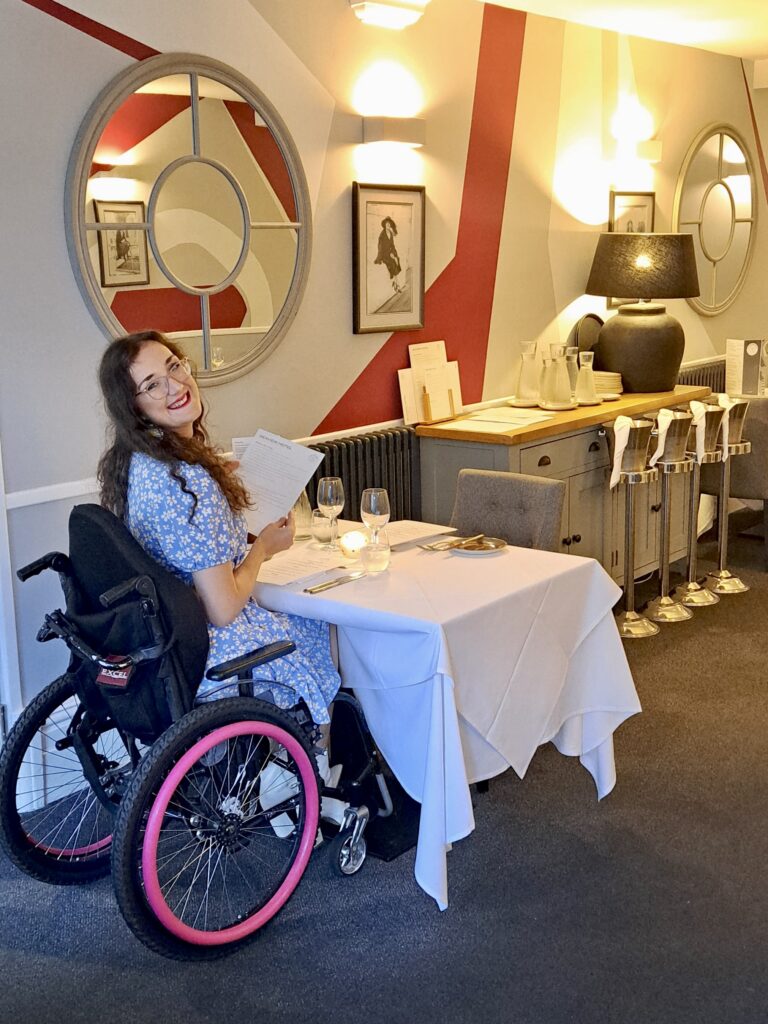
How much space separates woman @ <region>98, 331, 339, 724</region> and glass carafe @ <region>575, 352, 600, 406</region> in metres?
2.58

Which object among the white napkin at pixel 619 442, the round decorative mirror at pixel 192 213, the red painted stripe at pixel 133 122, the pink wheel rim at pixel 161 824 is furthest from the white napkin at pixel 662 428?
the pink wheel rim at pixel 161 824

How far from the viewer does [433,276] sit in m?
4.69

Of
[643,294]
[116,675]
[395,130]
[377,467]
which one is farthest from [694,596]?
[116,675]

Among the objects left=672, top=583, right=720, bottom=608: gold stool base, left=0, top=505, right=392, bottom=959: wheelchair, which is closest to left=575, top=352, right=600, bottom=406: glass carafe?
left=672, top=583, right=720, bottom=608: gold stool base

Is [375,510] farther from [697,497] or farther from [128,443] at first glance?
[697,497]

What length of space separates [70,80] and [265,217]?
83 cm

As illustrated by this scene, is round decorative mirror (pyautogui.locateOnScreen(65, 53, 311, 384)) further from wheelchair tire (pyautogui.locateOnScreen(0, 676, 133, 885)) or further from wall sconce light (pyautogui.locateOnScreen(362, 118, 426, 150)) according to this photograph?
wheelchair tire (pyautogui.locateOnScreen(0, 676, 133, 885))

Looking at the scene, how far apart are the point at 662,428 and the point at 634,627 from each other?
845 millimetres

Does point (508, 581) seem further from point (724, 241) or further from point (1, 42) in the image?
point (724, 241)

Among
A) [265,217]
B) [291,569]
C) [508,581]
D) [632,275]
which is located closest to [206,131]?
[265,217]

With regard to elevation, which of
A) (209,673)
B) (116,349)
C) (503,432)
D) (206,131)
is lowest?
(209,673)

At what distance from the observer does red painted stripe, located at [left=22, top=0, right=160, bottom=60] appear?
3.16m

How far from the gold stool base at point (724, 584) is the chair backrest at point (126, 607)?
3303 millimetres

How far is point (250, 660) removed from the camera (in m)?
2.54
